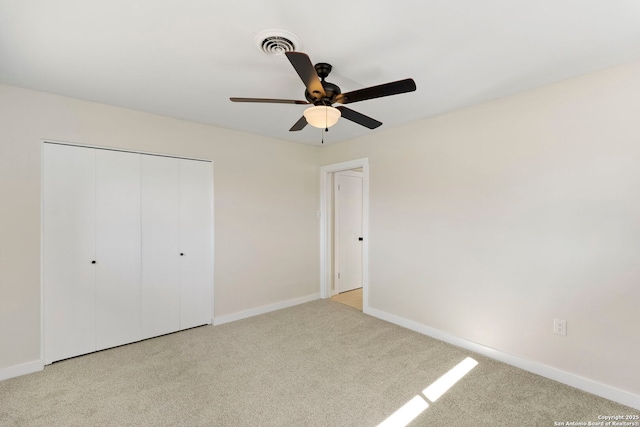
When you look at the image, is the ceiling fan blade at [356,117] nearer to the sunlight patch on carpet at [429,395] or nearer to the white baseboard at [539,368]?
the sunlight patch on carpet at [429,395]

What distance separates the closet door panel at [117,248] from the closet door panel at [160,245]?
76 millimetres

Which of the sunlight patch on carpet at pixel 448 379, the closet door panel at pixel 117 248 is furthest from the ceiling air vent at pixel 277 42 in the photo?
the sunlight patch on carpet at pixel 448 379

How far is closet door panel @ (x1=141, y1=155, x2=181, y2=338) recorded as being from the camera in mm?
3027

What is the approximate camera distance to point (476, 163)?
9.11ft

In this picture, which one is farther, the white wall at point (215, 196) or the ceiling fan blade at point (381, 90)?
the white wall at point (215, 196)

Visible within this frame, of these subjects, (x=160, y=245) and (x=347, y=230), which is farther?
(x=347, y=230)

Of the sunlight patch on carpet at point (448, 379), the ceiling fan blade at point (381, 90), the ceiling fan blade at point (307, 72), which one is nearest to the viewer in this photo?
the ceiling fan blade at point (307, 72)

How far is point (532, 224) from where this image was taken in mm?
2422

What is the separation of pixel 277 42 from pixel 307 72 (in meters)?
0.38

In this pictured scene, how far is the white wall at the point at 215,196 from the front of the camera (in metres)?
2.36

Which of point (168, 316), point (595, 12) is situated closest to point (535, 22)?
point (595, 12)

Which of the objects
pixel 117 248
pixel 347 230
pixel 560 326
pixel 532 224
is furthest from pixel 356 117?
pixel 347 230

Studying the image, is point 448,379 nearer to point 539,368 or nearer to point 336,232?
point 539,368

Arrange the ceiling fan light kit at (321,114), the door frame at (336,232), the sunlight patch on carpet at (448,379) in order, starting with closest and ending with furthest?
the ceiling fan light kit at (321,114) → the sunlight patch on carpet at (448,379) → the door frame at (336,232)
